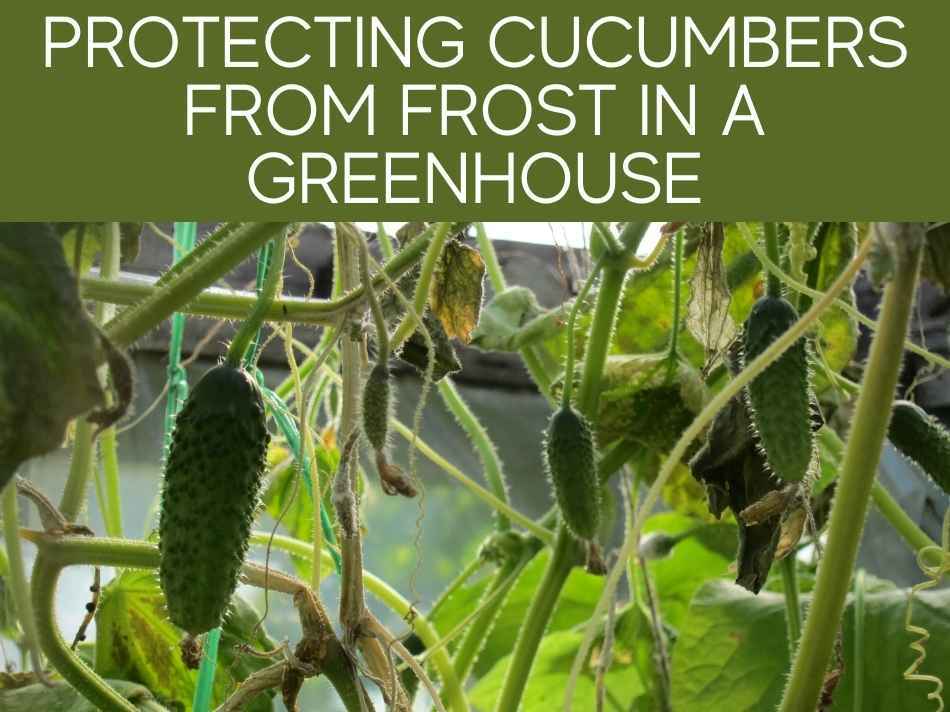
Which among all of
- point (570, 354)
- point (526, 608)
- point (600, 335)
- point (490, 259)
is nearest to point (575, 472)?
point (570, 354)

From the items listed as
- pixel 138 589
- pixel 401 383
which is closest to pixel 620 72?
pixel 138 589

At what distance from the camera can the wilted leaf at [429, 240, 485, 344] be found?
2.63ft

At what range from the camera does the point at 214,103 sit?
53 centimetres

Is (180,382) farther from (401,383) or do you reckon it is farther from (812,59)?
(401,383)

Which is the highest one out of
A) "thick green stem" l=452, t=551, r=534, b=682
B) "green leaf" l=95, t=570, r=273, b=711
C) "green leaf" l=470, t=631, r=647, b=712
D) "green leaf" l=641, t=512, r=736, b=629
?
"green leaf" l=95, t=570, r=273, b=711

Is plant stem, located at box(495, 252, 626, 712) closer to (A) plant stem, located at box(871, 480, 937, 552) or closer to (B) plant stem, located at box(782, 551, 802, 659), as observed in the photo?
(B) plant stem, located at box(782, 551, 802, 659)

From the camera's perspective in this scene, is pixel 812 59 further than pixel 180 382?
No

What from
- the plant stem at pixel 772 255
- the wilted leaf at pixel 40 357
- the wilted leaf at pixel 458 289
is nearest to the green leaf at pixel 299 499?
the wilted leaf at pixel 458 289

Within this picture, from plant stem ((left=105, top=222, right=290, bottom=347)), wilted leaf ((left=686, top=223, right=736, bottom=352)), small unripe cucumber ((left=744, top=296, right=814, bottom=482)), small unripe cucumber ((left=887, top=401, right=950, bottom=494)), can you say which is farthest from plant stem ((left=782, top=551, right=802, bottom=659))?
plant stem ((left=105, top=222, right=290, bottom=347))

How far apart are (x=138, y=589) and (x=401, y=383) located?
136 cm

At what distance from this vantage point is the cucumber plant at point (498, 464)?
53cm

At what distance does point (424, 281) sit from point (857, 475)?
309 mm

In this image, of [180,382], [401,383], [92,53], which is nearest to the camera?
[92,53]

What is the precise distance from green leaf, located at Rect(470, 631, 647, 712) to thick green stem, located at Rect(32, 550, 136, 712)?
768 millimetres
